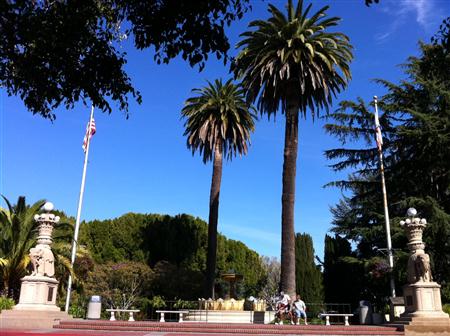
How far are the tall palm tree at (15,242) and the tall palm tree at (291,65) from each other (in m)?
12.9

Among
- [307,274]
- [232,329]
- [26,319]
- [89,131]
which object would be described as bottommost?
[232,329]

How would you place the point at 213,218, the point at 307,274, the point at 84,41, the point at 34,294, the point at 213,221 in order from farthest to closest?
the point at 213,218 < the point at 213,221 < the point at 307,274 < the point at 34,294 < the point at 84,41

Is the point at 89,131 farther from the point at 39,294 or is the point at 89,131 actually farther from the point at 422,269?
the point at 422,269

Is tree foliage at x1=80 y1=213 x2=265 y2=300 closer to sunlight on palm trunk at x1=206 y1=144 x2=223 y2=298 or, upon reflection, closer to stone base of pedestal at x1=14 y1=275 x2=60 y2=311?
sunlight on palm trunk at x1=206 y1=144 x2=223 y2=298

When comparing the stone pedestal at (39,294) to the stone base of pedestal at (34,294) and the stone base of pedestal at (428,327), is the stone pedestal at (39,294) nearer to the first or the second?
the stone base of pedestal at (34,294)

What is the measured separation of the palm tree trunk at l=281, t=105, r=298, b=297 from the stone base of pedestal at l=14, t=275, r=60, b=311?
1146cm

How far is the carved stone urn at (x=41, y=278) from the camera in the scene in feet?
56.3

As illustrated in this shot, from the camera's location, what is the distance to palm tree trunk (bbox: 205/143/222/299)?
30.4m

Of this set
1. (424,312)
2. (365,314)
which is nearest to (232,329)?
(365,314)

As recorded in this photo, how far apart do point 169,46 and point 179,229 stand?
34.4m

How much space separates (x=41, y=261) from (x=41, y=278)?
743 mm

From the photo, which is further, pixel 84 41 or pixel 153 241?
pixel 153 241

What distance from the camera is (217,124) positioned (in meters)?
34.8

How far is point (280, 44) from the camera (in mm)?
25594
